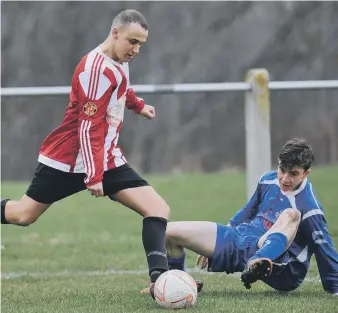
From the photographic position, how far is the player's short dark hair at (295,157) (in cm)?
556

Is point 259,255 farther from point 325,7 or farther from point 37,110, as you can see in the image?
point 325,7

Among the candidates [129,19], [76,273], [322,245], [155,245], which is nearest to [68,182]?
[155,245]

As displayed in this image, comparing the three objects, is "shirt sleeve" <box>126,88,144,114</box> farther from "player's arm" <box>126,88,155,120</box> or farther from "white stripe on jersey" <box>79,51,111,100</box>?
"white stripe on jersey" <box>79,51,111,100</box>

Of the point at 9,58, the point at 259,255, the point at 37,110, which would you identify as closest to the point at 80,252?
the point at 259,255

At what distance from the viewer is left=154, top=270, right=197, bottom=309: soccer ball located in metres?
5.17

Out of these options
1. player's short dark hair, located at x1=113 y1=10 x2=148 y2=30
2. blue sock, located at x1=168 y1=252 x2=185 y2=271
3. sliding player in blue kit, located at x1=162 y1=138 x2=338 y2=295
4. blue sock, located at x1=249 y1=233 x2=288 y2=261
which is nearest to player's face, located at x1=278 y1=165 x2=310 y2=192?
sliding player in blue kit, located at x1=162 y1=138 x2=338 y2=295

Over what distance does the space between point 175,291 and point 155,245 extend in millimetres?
444

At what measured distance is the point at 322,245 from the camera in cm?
561

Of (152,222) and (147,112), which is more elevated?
(147,112)

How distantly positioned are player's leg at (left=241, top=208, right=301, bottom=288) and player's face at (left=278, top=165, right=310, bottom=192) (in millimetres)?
148

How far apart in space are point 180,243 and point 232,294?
420mm

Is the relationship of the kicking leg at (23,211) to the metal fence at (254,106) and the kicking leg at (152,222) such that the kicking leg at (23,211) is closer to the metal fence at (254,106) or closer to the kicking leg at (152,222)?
the kicking leg at (152,222)

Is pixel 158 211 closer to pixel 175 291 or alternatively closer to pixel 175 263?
pixel 175 263

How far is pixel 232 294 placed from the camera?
18.9ft
